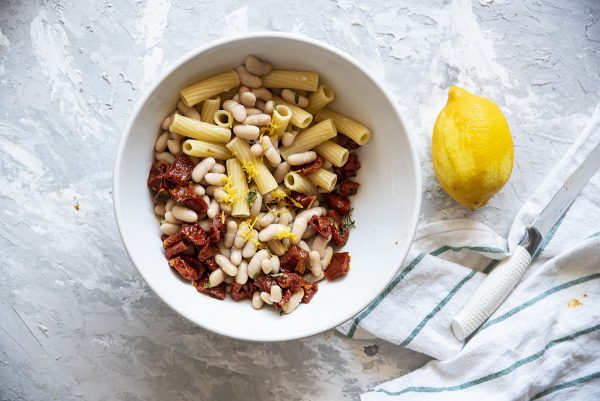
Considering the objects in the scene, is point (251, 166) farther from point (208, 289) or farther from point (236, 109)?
point (208, 289)

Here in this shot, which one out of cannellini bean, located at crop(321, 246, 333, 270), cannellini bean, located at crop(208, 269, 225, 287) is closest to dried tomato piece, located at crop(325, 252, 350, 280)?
cannellini bean, located at crop(321, 246, 333, 270)

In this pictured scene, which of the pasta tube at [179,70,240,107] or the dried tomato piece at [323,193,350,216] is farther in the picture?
the dried tomato piece at [323,193,350,216]

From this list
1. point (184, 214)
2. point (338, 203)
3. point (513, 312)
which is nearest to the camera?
point (184, 214)

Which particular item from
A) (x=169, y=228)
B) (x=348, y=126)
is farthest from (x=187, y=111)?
(x=348, y=126)

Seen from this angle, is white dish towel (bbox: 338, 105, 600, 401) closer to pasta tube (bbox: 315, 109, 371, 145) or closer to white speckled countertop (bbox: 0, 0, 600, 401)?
white speckled countertop (bbox: 0, 0, 600, 401)

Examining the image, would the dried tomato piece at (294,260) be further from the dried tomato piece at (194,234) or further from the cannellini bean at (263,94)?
the cannellini bean at (263,94)

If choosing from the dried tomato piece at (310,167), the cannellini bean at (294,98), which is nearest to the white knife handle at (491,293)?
the dried tomato piece at (310,167)
